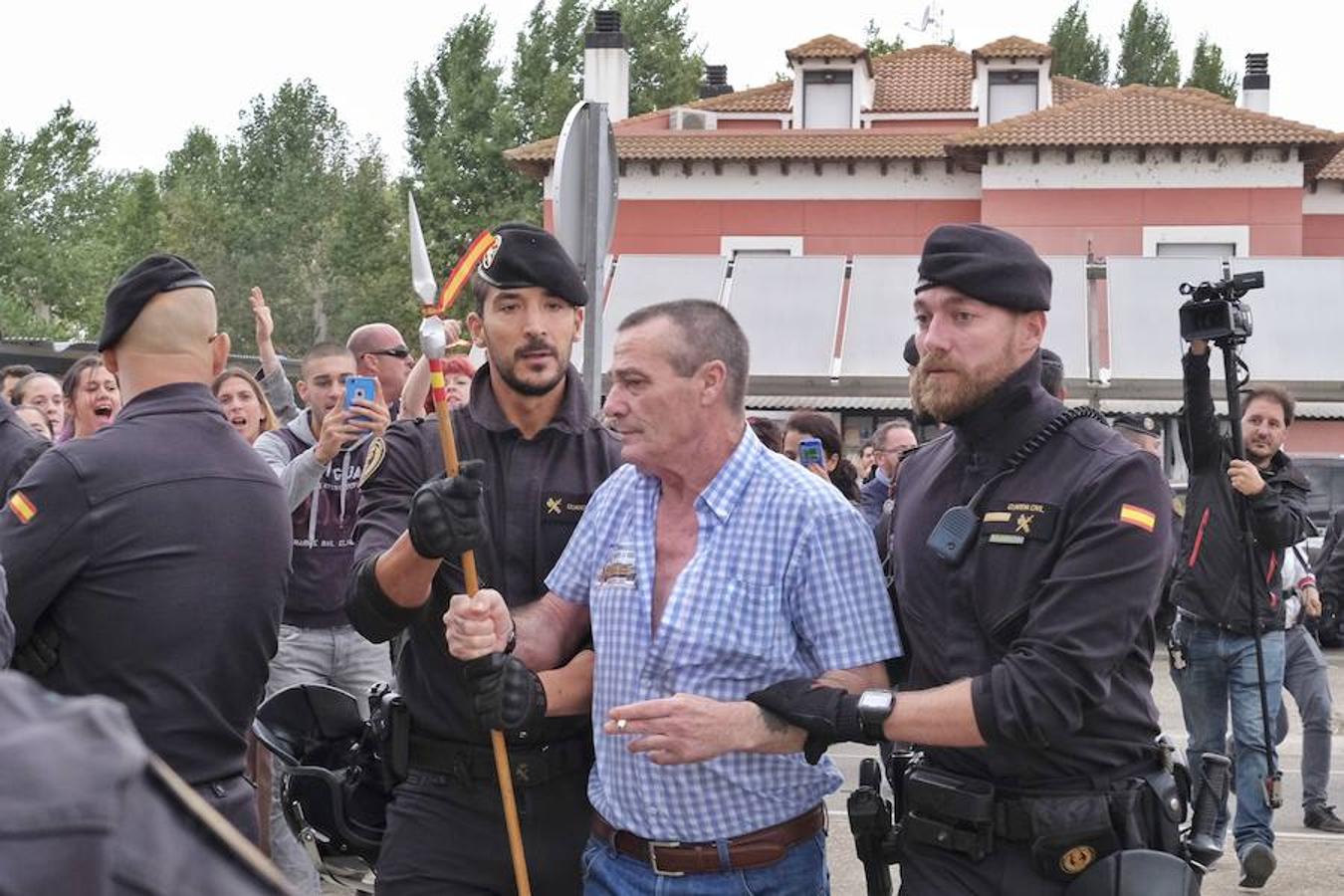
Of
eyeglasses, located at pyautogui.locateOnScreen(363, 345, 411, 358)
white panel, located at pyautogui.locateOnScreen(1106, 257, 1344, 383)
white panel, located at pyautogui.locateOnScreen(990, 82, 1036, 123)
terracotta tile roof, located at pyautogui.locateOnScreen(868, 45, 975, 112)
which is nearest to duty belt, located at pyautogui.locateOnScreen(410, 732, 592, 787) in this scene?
eyeglasses, located at pyautogui.locateOnScreen(363, 345, 411, 358)

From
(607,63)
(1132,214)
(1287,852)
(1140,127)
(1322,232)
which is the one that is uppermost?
(607,63)

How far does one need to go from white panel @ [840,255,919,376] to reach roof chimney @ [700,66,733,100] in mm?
20728

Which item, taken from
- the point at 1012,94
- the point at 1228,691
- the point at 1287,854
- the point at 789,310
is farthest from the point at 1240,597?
the point at 1012,94

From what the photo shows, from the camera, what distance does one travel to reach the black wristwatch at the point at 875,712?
366 cm

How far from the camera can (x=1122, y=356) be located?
24797mm

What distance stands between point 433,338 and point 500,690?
2.47 ft

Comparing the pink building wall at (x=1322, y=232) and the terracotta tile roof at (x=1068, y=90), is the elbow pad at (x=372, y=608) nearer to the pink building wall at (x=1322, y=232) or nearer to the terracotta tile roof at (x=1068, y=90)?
the pink building wall at (x=1322, y=232)

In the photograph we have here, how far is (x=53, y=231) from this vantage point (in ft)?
181

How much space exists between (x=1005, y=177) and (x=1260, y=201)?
4.64m

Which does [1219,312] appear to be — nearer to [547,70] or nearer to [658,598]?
[658,598]

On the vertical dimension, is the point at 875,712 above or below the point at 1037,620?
below

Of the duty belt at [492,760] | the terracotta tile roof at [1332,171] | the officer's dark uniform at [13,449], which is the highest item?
the terracotta tile roof at [1332,171]

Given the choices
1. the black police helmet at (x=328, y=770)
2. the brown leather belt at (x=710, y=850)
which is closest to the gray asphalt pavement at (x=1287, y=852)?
the black police helmet at (x=328, y=770)

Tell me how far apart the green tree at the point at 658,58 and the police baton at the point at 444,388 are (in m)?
55.5
